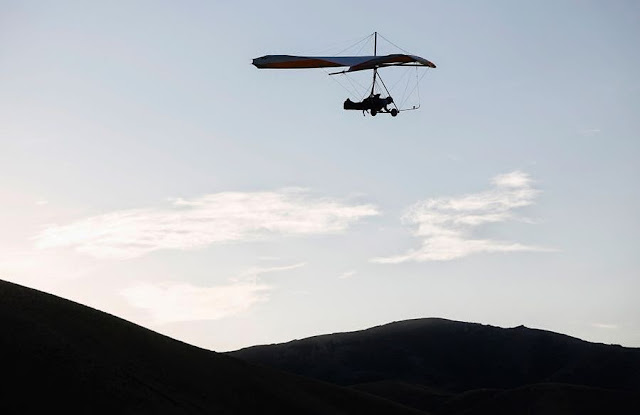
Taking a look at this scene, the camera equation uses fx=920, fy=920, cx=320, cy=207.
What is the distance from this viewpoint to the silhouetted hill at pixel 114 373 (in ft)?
175

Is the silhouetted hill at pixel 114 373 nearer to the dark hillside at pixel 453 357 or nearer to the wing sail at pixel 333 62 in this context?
the wing sail at pixel 333 62

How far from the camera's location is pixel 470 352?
6767 inches

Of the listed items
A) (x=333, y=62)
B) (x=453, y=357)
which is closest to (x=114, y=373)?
(x=333, y=62)

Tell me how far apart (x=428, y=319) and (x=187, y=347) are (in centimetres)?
12235

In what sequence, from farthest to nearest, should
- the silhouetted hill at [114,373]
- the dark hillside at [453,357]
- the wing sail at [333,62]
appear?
the dark hillside at [453,357], the wing sail at [333,62], the silhouetted hill at [114,373]

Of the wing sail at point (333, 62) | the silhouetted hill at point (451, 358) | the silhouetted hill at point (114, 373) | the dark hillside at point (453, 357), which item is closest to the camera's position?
the silhouetted hill at point (114, 373)

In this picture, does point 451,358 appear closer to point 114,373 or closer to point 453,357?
point 453,357

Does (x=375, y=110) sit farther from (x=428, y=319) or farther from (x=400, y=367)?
(x=428, y=319)

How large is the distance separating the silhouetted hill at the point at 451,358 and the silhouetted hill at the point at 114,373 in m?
68.2

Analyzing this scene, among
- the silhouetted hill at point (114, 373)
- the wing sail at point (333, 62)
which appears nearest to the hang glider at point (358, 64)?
the wing sail at point (333, 62)

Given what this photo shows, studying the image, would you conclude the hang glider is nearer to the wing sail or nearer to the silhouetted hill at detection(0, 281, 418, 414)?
the wing sail

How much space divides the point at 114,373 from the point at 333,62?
86.4ft

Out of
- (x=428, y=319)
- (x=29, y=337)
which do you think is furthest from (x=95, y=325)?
(x=428, y=319)

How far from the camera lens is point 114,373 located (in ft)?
192
